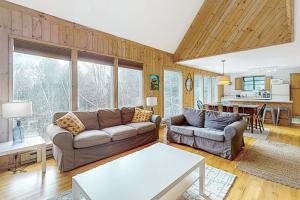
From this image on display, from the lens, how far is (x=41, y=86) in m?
3.09

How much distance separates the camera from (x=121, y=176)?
61.4 inches

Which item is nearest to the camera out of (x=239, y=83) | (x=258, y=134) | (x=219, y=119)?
(x=219, y=119)

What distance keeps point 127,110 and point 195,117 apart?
1.69 meters

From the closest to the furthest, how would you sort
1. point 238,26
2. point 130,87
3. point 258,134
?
point 238,26, point 258,134, point 130,87

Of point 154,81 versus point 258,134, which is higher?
point 154,81

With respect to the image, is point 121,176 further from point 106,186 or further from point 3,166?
point 3,166

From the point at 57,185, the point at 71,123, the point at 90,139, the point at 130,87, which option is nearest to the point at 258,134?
the point at 130,87

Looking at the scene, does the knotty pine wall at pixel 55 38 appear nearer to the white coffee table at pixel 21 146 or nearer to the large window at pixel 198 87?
the white coffee table at pixel 21 146

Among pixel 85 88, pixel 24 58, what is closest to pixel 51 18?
pixel 24 58

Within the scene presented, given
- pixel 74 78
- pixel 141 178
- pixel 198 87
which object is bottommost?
pixel 141 178

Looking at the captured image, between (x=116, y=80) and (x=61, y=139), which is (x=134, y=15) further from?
(x=61, y=139)

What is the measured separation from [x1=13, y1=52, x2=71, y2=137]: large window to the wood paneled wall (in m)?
3.80

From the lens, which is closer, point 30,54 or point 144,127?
point 30,54

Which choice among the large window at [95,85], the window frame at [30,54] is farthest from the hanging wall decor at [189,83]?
the window frame at [30,54]
